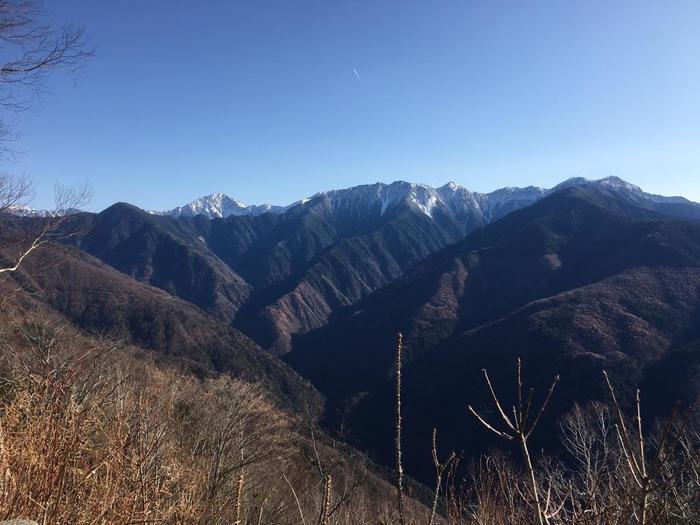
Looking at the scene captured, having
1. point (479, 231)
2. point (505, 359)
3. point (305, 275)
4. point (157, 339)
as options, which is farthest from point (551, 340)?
point (305, 275)

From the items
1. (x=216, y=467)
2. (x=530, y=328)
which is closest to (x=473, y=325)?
(x=530, y=328)

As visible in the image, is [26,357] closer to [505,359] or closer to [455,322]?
[505,359]

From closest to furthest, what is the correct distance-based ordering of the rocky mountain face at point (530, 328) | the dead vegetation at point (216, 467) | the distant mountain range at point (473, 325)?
the dead vegetation at point (216, 467), the rocky mountain face at point (530, 328), the distant mountain range at point (473, 325)

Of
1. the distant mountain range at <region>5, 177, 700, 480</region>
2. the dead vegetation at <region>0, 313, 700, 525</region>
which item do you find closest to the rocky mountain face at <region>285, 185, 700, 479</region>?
the distant mountain range at <region>5, 177, 700, 480</region>

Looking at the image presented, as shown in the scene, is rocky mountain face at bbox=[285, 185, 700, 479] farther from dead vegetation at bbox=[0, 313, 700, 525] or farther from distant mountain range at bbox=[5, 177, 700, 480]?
dead vegetation at bbox=[0, 313, 700, 525]

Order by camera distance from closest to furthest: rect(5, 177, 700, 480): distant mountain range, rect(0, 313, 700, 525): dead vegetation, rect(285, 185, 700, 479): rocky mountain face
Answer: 1. rect(0, 313, 700, 525): dead vegetation
2. rect(285, 185, 700, 479): rocky mountain face
3. rect(5, 177, 700, 480): distant mountain range

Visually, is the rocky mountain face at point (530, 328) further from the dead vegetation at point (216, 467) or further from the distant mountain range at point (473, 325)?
the dead vegetation at point (216, 467)

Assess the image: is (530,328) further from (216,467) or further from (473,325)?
(216,467)

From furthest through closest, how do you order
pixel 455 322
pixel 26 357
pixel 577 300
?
pixel 455 322
pixel 577 300
pixel 26 357

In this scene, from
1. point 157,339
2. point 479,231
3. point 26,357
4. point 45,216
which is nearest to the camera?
point 45,216

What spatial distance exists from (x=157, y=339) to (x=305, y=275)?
102430mm

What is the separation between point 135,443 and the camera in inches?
169

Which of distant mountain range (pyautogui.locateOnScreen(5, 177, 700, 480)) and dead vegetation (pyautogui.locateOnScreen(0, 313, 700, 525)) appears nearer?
dead vegetation (pyautogui.locateOnScreen(0, 313, 700, 525))

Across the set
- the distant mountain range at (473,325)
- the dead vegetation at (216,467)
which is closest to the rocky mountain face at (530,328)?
the distant mountain range at (473,325)
